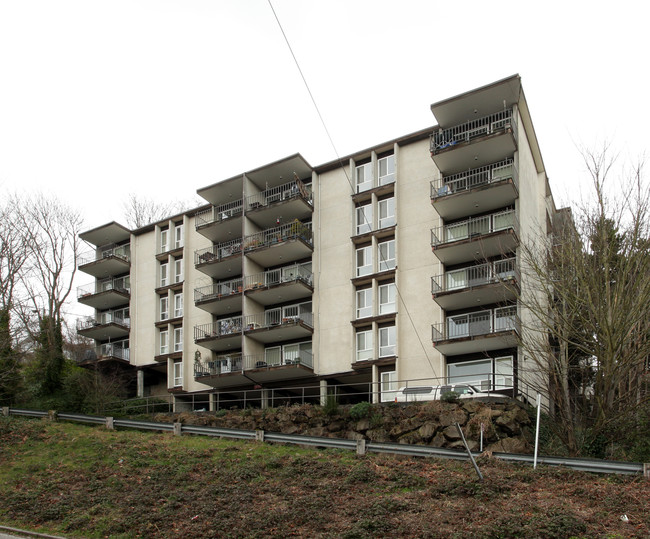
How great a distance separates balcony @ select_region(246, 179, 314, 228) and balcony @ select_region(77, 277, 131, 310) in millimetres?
12137

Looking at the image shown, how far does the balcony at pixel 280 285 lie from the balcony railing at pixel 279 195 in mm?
3872

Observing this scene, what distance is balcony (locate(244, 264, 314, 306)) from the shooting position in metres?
38.4

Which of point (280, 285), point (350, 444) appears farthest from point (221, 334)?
point (350, 444)

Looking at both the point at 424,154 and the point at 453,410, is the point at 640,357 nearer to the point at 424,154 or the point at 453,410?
the point at 453,410

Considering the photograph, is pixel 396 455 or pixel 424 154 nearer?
pixel 396 455

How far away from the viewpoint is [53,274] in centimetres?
5019

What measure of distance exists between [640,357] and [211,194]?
2854 cm

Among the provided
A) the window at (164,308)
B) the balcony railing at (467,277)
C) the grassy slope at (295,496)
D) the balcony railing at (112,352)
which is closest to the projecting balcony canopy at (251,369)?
the window at (164,308)

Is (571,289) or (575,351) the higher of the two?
(571,289)

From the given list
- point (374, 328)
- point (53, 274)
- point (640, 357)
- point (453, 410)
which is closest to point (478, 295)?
point (374, 328)

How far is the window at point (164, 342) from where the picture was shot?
45156 millimetres

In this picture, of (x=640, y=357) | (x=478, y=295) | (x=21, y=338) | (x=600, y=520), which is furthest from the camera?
(x=21, y=338)

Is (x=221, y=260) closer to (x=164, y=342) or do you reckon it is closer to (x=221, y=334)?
(x=221, y=334)

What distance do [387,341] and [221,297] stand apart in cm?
1063
